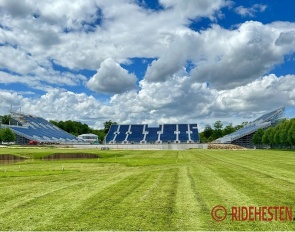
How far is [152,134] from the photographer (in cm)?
17538

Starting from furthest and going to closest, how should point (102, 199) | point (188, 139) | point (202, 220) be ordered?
point (188, 139) < point (102, 199) < point (202, 220)

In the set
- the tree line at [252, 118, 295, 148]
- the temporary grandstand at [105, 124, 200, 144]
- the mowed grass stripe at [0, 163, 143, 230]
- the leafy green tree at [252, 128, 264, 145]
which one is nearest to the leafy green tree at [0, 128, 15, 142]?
the temporary grandstand at [105, 124, 200, 144]

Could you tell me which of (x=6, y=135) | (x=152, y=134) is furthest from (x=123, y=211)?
(x=152, y=134)

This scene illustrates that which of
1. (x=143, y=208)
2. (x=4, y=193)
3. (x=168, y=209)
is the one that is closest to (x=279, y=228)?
(x=168, y=209)

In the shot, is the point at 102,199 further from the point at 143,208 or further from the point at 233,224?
the point at 233,224

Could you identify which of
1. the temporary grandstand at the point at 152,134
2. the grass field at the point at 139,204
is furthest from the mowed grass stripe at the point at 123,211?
the temporary grandstand at the point at 152,134

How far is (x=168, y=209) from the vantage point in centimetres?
1433

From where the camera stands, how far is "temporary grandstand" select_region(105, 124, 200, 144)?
Result: 166500 millimetres

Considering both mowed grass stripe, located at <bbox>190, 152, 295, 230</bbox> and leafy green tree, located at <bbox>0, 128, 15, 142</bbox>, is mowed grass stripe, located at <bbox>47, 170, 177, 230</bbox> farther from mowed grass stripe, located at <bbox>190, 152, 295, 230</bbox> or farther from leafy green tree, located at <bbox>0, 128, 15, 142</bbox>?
leafy green tree, located at <bbox>0, 128, 15, 142</bbox>

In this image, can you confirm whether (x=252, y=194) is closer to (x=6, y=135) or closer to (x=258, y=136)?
(x=258, y=136)

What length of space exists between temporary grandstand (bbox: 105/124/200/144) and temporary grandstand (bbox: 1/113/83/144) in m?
25.2

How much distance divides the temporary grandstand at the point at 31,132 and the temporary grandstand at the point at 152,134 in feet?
82.6

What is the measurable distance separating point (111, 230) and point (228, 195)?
8178 millimetres

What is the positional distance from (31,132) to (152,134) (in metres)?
63.7
